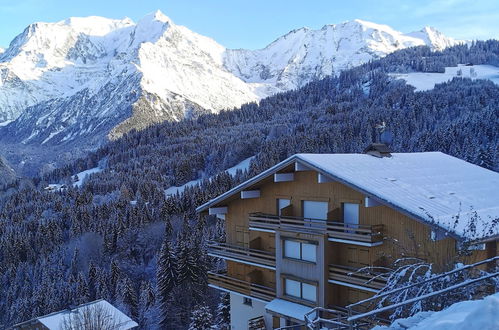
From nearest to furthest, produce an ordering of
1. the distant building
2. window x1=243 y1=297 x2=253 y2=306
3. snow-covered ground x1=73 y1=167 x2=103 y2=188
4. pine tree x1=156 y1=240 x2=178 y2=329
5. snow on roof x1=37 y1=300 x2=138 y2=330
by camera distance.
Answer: window x1=243 y1=297 x2=253 y2=306 → the distant building → snow on roof x1=37 y1=300 x2=138 y2=330 → pine tree x1=156 y1=240 x2=178 y2=329 → snow-covered ground x1=73 y1=167 x2=103 y2=188

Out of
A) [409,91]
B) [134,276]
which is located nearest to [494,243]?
[134,276]

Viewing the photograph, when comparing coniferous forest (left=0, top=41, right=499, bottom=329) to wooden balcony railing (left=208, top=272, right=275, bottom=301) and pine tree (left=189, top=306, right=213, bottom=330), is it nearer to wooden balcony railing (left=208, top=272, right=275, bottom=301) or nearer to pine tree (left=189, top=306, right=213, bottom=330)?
pine tree (left=189, top=306, right=213, bottom=330)

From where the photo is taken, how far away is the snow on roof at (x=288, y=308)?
52.4 feet

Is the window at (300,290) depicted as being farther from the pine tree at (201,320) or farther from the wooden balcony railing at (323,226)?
the pine tree at (201,320)

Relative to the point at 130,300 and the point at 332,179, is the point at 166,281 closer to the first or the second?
the point at 130,300

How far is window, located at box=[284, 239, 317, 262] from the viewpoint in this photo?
16.1 metres

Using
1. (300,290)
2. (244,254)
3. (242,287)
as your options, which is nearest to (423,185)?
(300,290)

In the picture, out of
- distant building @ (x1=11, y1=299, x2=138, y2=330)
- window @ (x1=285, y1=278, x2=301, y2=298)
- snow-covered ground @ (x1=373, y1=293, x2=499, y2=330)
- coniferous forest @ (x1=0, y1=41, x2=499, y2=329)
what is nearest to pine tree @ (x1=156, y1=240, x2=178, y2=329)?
coniferous forest @ (x1=0, y1=41, x2=499, y2=329)

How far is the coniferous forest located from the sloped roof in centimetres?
1623

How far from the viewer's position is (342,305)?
16047mm

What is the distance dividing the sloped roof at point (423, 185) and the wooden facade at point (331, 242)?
1.80 ft

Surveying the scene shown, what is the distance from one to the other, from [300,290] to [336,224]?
3.04 m

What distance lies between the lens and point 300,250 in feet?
54.0

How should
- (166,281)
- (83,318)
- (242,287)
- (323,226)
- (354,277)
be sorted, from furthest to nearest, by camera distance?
(166,281) → (83,318) → (242,287) → (323,226) → (354,277)
